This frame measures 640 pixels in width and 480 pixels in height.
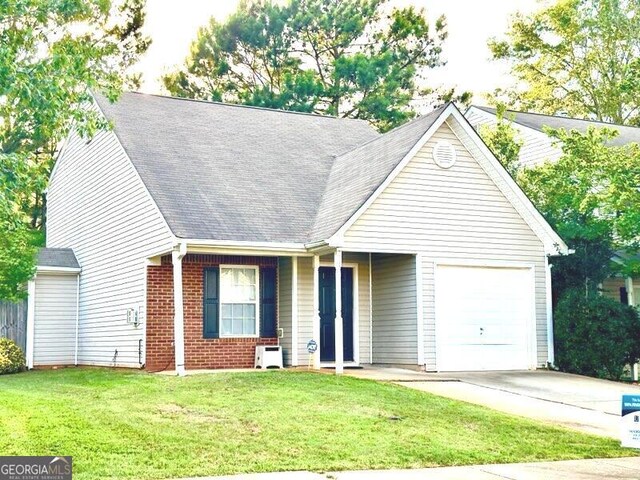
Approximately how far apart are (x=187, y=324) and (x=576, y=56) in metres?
30.4

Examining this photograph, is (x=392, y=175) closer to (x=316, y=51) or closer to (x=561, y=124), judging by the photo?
(x=561, y=124)

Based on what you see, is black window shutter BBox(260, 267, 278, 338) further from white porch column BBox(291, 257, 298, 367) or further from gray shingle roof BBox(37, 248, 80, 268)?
gray shingle roof BBox(37, 248, 80, 268)

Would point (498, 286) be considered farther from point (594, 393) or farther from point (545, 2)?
point (545, 2)

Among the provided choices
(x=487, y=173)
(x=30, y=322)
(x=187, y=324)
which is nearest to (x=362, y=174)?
(x=487, y=173)

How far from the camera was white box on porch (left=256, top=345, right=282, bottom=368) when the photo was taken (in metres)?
17.6

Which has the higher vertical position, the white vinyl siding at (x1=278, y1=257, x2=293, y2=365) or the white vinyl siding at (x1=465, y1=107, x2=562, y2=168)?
the white vinyl siding at (x1=465, y1=107, x2=562, y2=168)

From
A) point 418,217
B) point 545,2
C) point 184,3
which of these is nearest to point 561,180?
point 418,217

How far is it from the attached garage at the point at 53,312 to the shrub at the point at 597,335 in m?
12.2

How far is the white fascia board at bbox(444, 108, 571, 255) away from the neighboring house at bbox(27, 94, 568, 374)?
0.13 feet

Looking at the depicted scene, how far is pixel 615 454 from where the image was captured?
10.3 meters

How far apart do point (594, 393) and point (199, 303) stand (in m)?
7.92

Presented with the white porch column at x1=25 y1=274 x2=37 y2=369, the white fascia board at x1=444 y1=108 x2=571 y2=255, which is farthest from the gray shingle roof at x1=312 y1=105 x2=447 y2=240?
the white porch column at x1=25 y1=274 x2=37 y2=369

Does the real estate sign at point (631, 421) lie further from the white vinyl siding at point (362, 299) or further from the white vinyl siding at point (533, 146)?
Answer: the white vinyl siding at point (533, 146)

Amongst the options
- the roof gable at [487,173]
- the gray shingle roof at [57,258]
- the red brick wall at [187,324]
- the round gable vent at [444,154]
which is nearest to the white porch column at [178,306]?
the red brick wall at [187,324]
